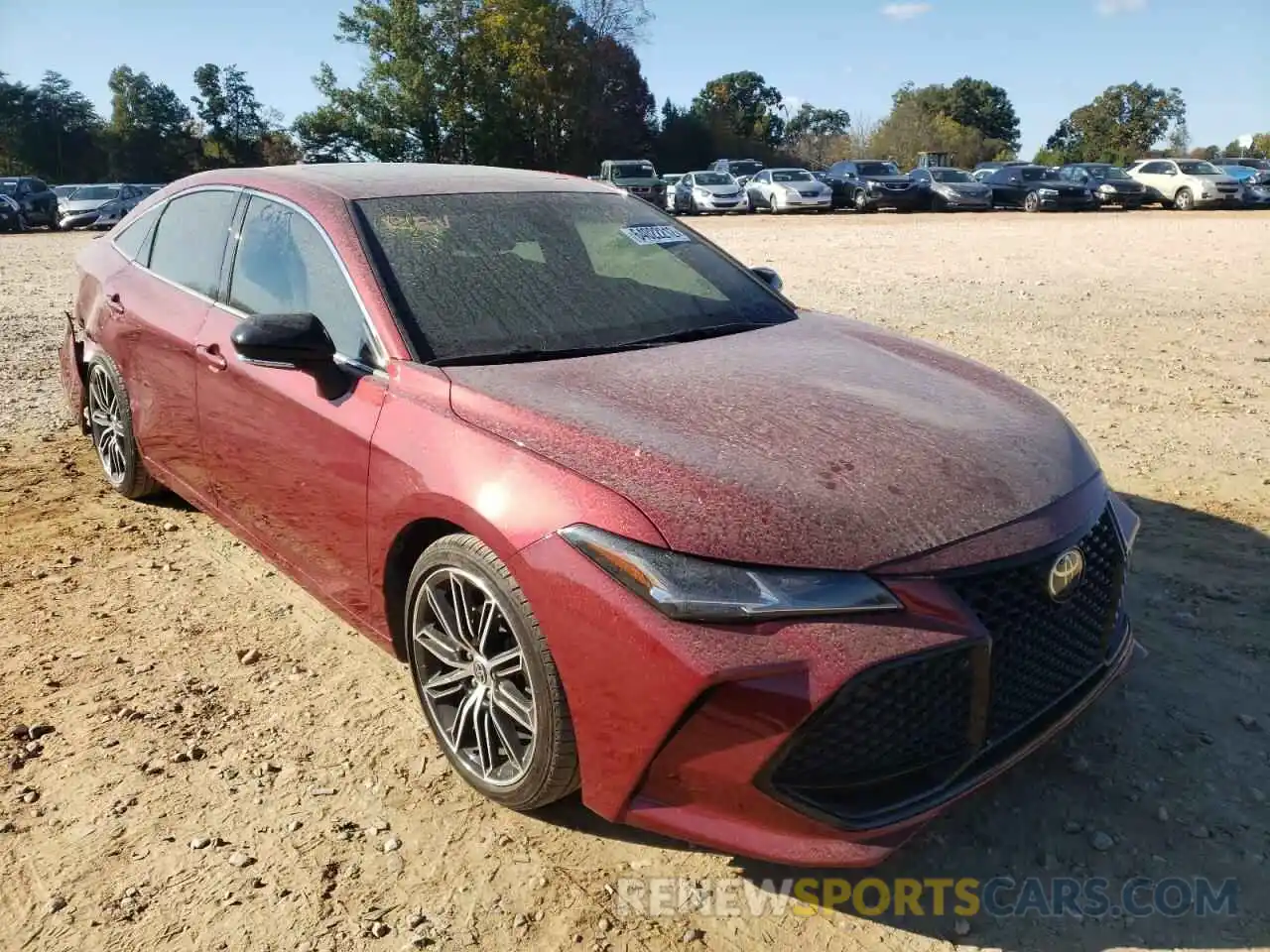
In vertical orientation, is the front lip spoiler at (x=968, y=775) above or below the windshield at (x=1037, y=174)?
below

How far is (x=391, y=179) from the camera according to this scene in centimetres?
371

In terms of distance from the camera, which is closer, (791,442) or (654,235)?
(791,442)

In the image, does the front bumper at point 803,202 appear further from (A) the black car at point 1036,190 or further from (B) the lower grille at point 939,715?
(B) the lower grille at point 939,715

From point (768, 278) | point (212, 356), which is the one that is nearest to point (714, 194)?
point (768, 278)

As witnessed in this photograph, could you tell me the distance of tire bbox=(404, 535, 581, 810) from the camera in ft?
7.92

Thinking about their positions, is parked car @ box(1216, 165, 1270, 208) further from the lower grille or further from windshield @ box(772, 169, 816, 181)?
the lower grille

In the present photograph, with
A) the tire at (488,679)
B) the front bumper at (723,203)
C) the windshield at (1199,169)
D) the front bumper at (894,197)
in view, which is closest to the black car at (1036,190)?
the front bumper at (894,197)

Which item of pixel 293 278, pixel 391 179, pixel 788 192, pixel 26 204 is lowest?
pixel 26 204

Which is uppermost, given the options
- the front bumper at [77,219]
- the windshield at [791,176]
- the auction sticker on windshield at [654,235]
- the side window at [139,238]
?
the auction sticker on windshield at [654,235]

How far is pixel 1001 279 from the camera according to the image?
12516mm

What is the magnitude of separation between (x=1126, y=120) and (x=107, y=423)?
8303 cm

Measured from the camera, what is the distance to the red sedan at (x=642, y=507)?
2160 mm

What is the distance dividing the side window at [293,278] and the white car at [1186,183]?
3209cm

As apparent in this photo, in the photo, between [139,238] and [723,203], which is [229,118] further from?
[139,238]
